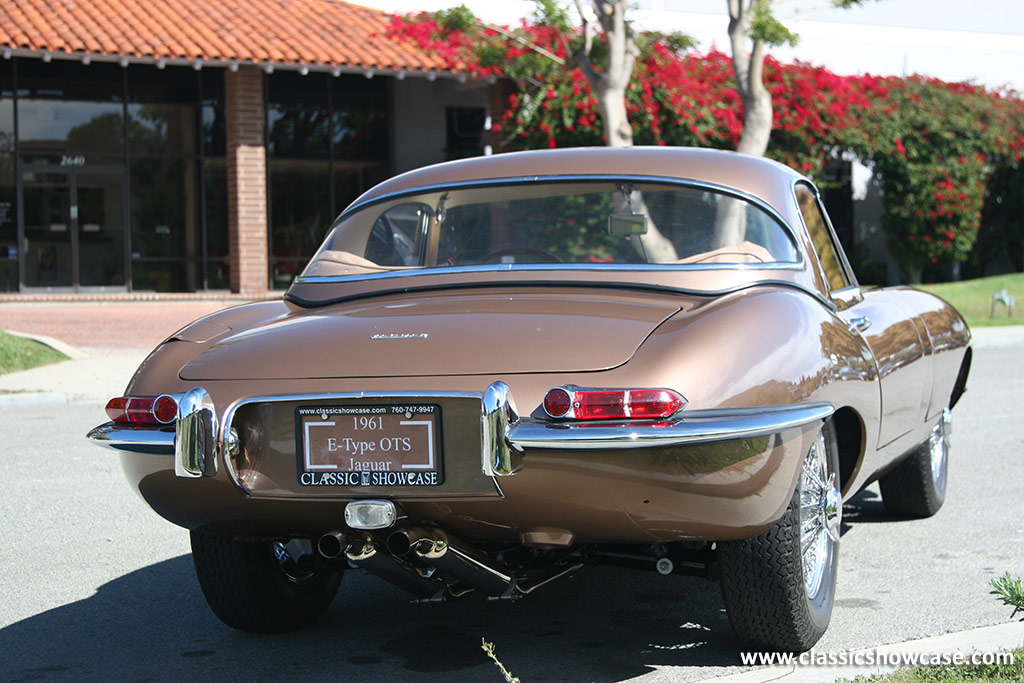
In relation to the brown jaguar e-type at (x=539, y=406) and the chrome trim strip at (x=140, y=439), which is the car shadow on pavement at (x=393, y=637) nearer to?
the brown jaguar e-type at (x=539, y=406)

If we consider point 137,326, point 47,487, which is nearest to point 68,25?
point 137,326

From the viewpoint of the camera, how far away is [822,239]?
5.04m

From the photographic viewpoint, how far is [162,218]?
2219cm

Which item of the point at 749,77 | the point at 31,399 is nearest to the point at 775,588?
→ the point at 31,399

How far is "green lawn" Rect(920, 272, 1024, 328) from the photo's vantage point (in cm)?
1886

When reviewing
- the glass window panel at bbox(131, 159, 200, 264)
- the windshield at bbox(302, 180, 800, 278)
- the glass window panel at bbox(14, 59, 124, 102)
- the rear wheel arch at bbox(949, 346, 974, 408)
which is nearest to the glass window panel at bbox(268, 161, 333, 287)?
the glass window panel at bbox(131, 159, 200, 264)

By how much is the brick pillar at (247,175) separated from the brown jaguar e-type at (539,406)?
15.8 meters

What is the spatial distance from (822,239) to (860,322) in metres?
0.62

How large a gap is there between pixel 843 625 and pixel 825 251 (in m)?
1.61

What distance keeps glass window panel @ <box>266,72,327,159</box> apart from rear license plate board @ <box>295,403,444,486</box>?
19.5 metres

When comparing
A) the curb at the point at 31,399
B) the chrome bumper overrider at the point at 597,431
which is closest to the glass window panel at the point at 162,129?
the curb at the point at 31,399

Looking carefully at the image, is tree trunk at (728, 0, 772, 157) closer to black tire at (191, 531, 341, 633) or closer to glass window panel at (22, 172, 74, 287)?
glass window panel at (22, 172, 74, 287)

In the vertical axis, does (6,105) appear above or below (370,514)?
above

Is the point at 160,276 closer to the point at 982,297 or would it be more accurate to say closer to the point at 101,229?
the point at 101,229
